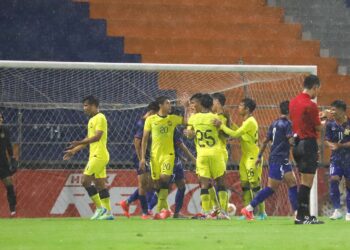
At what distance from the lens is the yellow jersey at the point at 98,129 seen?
18.2 meters

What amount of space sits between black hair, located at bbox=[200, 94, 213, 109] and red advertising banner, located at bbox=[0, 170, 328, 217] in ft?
13.5

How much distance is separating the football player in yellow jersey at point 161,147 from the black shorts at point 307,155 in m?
3.98

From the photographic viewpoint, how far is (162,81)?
2159cm

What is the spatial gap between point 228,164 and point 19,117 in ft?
13.0

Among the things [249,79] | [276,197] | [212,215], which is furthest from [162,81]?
[212,215]

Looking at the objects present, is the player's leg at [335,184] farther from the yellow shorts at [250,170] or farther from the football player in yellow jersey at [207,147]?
the football player in yellow jersey at [207,147]

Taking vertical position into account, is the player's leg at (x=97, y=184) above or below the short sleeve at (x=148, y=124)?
below

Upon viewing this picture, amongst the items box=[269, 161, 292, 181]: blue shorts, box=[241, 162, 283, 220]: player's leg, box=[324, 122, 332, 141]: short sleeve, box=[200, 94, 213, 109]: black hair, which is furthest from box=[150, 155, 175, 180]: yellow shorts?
box=[324, 122, 332, 141]: short sleeve

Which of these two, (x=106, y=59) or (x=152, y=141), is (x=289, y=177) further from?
(x=106, y=59)

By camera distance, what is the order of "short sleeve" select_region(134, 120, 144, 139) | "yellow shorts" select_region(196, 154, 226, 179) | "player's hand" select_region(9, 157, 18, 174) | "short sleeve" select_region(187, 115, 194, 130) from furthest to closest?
"player's hand" select_region(9, 157, 18, 174)
"short sleeve" select_region(134, 120, 144, 139)
"short sleeve" select_region(187, 115, 194, 130)
"yellow shorts" select_region(196, 154, 226, 179)

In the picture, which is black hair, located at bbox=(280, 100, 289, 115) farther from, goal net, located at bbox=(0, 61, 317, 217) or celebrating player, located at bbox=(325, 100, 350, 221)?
goal net, located at bbox=(0, 61, 317, 217)

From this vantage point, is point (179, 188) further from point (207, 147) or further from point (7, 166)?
point (7, 166)

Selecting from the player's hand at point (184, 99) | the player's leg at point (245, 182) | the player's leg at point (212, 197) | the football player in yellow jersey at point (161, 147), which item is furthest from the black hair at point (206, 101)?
the player's leg at point (245, 182)

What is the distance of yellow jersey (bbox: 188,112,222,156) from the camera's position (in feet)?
57.4
